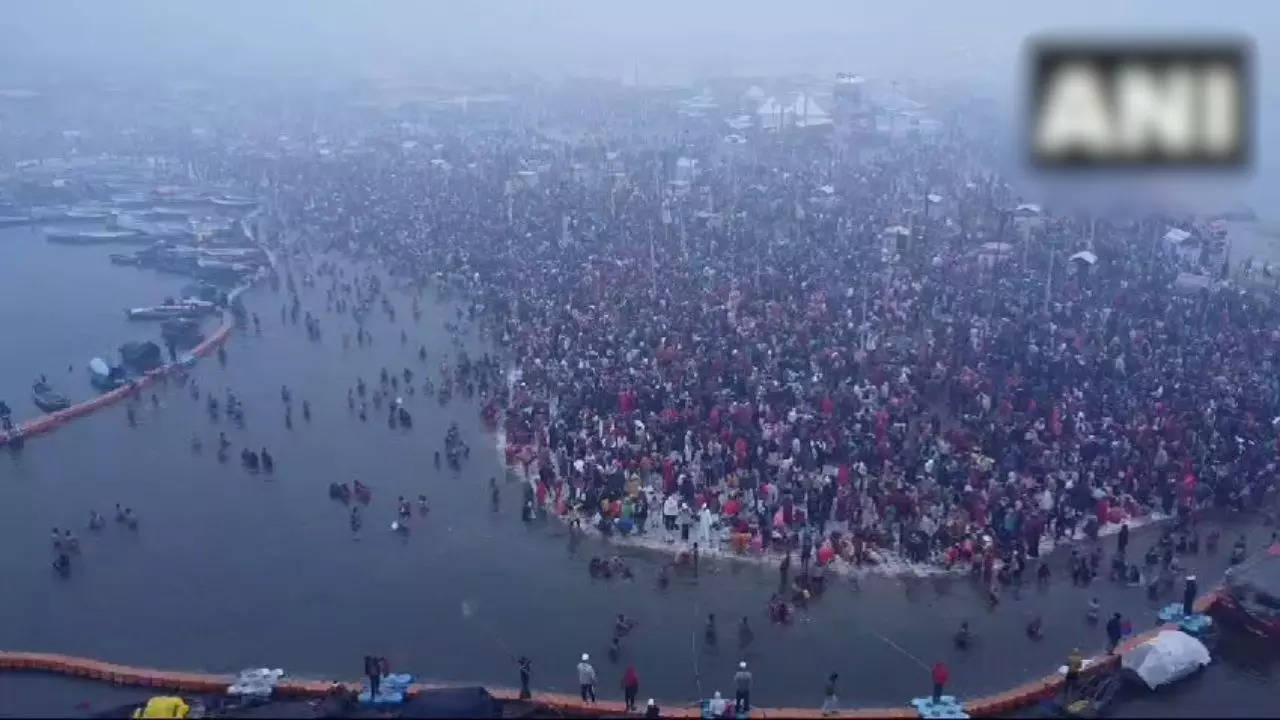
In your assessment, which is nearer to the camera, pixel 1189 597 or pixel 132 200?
pixel 1189 597

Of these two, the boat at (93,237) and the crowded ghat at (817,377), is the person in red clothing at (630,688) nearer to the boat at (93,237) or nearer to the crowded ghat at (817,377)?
the crowded ghat at (817,377)

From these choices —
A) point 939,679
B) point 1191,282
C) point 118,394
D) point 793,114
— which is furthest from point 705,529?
point 793,114

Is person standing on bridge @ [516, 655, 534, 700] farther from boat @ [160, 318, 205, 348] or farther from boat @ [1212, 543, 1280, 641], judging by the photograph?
boat @ [160, 318, 205, 348]

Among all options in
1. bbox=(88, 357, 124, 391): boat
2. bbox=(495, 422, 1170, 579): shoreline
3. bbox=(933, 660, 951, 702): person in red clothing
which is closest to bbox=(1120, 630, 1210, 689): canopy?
bbox=(933, 660, 951, 702): person in red clothing

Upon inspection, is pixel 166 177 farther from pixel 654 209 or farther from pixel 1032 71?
pixel 1032 71

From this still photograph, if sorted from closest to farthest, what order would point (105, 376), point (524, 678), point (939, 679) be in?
point (939, 679) < point (524, 678) < point (105, 376)

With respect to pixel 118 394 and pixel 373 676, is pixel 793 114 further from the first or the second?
pixel 373 676

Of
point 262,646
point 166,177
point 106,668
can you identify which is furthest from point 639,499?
point 166,177
